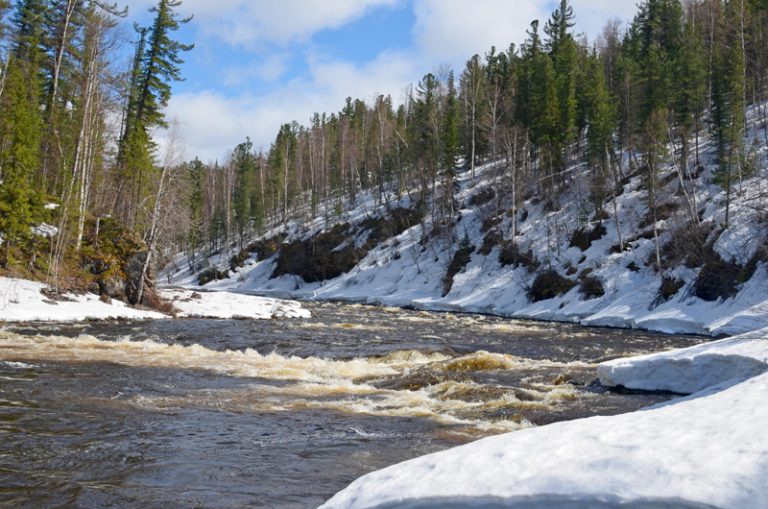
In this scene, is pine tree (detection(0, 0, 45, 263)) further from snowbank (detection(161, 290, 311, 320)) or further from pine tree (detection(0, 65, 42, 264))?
snowbank (detection(161, 290, 311, 320))

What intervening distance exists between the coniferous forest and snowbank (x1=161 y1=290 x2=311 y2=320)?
8.81 ft

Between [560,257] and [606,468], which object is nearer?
[606,468]

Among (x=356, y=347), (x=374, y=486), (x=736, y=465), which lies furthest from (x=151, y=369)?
(x=736, y=465)

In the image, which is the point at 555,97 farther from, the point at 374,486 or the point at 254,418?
the point at 374,486

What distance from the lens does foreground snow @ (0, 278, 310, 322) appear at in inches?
816

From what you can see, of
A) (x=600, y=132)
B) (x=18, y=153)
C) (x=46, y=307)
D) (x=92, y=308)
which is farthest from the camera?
(x=600, y=132)

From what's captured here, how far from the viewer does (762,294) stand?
24.9m

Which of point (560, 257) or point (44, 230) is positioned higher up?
point (560, 257)

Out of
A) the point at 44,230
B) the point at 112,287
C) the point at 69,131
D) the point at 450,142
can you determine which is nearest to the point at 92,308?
the point at 112,287

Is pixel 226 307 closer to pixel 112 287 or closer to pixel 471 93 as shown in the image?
pixel 112 287

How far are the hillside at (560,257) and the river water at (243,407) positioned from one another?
8621 mm

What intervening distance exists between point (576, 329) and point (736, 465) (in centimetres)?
2331

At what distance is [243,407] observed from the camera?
1016 cm

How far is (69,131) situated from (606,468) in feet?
114
